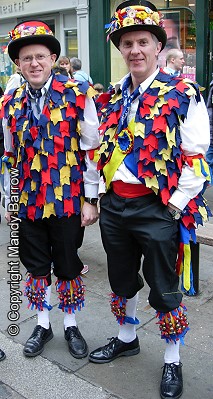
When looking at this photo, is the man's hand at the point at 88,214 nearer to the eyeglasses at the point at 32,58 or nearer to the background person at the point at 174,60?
the eyeglasses at the point at 32,58

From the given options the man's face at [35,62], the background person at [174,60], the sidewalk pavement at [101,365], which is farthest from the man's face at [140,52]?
the background person at [174,60]

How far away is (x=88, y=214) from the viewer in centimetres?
300

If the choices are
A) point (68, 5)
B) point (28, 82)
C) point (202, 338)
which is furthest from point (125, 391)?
point (68, 5)

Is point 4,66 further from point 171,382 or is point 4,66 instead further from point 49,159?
point 171,382

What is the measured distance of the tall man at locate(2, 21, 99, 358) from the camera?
290 centimetres

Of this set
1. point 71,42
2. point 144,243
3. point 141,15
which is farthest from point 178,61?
point 71,42

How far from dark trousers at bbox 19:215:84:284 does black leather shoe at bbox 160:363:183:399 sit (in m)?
0.81

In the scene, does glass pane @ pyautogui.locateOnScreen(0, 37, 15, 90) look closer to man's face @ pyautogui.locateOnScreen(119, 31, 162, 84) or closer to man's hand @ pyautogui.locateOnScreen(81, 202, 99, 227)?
man's hand @ pyautogui.locateOnScreen(81, 202, 99, 227)

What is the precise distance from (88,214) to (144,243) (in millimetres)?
480

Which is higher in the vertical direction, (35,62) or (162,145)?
(35,62)

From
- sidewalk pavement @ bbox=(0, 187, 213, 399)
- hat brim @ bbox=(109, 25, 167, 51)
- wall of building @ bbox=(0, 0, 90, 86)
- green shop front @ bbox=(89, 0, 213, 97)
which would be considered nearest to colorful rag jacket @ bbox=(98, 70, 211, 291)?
hat brim @ bbox=(109, 25, 167, 51)

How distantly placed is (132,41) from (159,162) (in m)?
0.64

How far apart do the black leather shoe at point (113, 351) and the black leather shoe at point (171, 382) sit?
358 millimetres

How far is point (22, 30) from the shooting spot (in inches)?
112
